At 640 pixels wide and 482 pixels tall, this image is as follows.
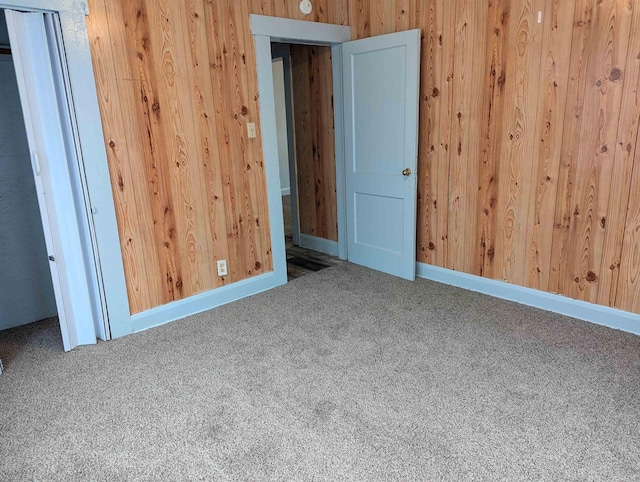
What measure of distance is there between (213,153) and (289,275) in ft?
4.45

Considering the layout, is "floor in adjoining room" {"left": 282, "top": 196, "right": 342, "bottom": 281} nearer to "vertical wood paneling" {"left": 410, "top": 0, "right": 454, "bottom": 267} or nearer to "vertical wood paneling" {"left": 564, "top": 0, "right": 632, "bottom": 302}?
"vertical wood paneling" {"left": 410, "top": 0, "right": 454, "bottom": 267}

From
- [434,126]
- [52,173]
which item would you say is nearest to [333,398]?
[52,173]

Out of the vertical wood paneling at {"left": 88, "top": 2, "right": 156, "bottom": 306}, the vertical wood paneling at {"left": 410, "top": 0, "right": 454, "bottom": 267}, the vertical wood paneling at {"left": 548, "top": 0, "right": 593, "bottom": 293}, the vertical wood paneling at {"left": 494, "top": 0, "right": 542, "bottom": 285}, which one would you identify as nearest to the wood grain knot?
the vertical wood paneling at {"left": 548, "top": 0, "right": 593, "bottom": 293}

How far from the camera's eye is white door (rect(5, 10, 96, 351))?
2512 millimetres

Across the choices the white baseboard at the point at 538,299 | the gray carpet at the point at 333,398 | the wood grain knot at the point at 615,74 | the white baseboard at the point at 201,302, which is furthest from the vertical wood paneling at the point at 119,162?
the wood grain knot at the point at 615,74

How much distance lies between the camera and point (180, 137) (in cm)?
316

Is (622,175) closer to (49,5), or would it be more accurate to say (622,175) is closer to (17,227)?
(49,5)

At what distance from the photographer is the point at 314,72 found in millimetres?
4352

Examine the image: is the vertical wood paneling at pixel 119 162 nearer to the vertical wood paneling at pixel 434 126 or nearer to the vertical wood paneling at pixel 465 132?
the vertical wood paneling at pixel 434 126

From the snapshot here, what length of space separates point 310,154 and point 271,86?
1159 millimetres

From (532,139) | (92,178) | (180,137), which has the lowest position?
(92,178)

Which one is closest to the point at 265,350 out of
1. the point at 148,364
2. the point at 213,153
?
the point at 148,364

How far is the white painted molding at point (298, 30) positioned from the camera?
134 inches

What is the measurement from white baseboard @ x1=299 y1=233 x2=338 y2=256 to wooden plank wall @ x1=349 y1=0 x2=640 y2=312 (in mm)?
1139
